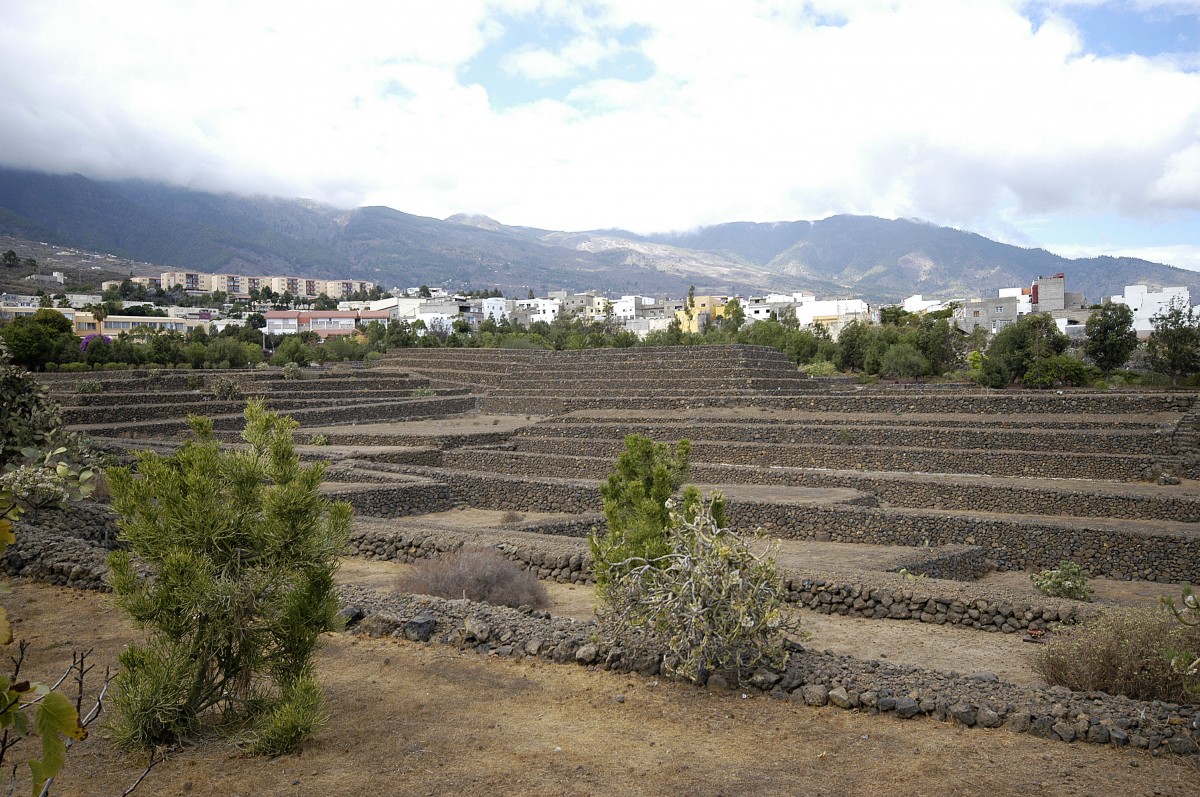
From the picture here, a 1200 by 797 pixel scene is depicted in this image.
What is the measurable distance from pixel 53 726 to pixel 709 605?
5074mm

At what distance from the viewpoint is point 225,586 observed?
5.16 m

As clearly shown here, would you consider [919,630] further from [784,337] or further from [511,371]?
[784,337]

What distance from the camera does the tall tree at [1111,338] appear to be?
36750 mm

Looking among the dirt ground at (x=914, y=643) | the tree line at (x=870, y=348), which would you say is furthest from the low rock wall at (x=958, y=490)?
the tree line at (x=870, y=348)

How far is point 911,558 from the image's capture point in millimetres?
13234

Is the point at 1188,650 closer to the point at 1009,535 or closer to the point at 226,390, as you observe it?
the point at 1009,535

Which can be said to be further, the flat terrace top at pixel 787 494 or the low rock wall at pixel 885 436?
the low rock wall at pixel 885 436

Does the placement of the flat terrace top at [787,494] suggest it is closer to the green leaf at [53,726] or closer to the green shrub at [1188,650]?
the green shrub at [1188,650]

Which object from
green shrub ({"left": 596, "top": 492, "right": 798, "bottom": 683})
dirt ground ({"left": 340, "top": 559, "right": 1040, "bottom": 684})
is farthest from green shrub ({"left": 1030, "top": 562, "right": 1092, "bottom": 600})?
green shrub ({"left": 596, "top": 492, "right": 798, "bottom": 683})

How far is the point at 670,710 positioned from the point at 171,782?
129 inches

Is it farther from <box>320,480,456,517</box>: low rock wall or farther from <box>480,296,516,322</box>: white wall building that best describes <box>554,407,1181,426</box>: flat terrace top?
<box>480,296,516,322</box>: white wall building

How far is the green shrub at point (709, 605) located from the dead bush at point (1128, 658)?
7.53 ft

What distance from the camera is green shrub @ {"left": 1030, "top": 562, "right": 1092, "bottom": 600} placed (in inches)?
444

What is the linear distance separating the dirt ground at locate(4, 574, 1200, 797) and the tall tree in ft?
122
